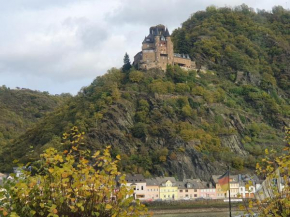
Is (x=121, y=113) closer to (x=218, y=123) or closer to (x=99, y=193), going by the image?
(x=218, y=123)

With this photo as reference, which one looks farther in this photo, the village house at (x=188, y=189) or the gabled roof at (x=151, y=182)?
the village house at (x=188, y=189)

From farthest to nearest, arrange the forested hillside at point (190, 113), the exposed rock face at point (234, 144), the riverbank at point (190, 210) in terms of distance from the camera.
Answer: the exposed rock face at point (234, 144), the forested hillside at point (190, 113), the riverbank at point (190, 210)

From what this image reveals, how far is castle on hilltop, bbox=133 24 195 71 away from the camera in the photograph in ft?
360

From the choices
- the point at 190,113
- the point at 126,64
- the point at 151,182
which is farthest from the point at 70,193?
the point at 126,64

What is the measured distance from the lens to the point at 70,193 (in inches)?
363

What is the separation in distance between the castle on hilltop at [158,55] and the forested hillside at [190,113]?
103 inches

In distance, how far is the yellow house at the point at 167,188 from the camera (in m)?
82.6

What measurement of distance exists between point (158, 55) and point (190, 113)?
18.4 meters

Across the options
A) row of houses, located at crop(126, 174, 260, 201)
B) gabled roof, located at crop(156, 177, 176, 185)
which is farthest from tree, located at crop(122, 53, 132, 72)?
row of houses, located at crop(126, 174, 260, 201)

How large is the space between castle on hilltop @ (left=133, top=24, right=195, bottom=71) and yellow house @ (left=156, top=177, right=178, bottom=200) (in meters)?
32.4

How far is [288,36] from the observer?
14838cm

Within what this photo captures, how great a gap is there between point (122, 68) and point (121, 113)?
2080 cm

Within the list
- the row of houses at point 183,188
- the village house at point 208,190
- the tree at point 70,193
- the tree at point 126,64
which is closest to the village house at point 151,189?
the row of houses at point 183,188

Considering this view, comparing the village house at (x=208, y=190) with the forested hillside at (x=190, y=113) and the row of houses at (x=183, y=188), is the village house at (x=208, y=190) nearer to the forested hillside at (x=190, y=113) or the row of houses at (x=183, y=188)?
the row of houses at (x=183, y=188)
